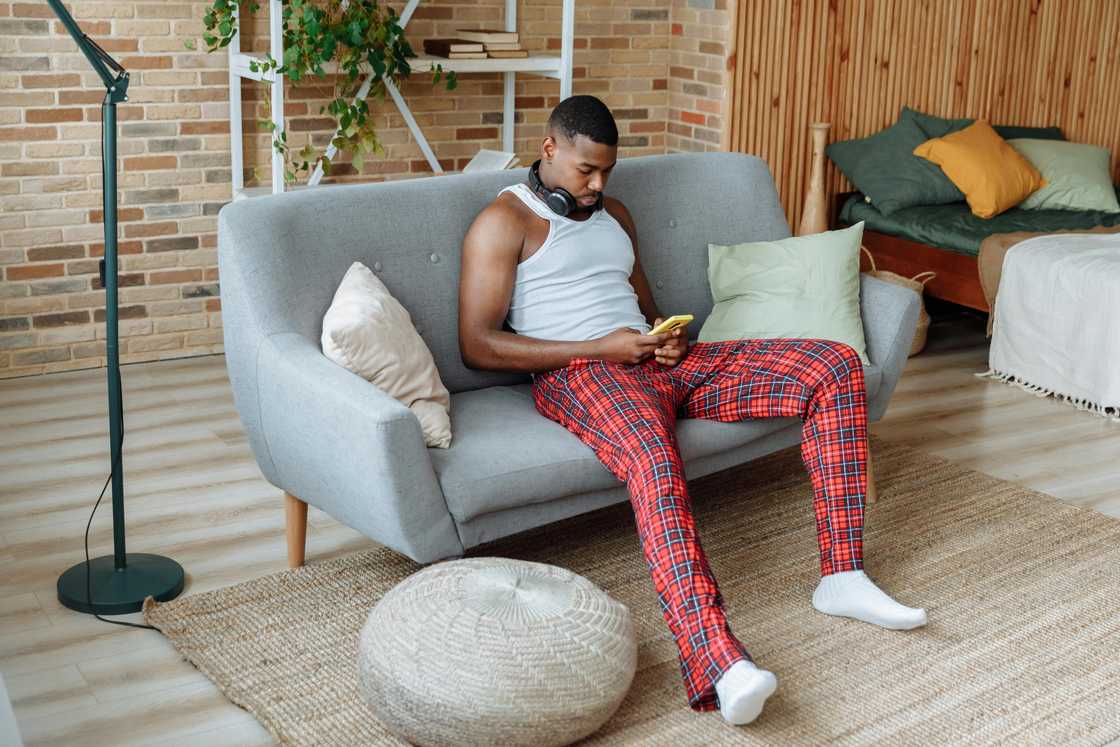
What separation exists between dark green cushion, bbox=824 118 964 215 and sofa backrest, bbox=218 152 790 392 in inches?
62.3

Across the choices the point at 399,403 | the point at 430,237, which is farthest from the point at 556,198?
the point at 399,403

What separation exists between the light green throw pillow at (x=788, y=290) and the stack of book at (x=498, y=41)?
148 cm

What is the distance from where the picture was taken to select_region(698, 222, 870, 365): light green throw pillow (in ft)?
11.1

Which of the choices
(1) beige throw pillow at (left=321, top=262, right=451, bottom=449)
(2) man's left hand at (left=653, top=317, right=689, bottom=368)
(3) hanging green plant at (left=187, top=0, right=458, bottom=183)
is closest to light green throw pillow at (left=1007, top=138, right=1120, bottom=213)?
(3) hanging green plant at (left=187, top=0, right=458, bottom=183)

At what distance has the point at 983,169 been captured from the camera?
5145mm

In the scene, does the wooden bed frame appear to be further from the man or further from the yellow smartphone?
the yellow smartphone

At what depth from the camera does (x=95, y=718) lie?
94.3 inches

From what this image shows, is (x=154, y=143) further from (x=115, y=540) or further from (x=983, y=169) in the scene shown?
(x=983, y=169)

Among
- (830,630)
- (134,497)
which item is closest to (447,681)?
(830,630)

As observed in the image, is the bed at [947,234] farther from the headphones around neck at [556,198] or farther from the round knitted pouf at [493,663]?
the round knitted pouf at [493,663]

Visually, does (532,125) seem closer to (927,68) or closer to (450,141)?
(450,141)

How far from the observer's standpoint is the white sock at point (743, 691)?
2.28 m

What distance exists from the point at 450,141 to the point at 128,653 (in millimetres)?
2801

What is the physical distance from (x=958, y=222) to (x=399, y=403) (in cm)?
313
